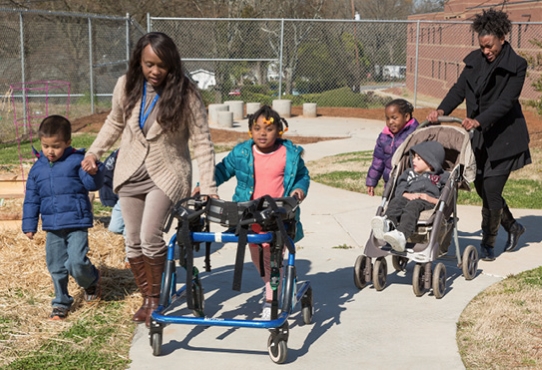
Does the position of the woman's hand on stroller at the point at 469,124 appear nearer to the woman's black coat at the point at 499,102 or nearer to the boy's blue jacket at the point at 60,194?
the woman's black coat at the point at 499,102

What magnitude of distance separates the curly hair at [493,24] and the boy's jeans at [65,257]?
143 inches

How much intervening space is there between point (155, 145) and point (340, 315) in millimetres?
1753

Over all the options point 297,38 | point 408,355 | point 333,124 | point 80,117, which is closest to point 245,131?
point 333,124

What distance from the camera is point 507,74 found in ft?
22.6

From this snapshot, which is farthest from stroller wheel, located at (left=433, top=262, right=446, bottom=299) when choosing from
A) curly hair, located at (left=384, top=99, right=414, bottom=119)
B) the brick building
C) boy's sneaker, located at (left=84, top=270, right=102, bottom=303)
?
the brick building

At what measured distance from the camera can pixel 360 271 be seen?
6.17 metres

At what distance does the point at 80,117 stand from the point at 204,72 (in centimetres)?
911

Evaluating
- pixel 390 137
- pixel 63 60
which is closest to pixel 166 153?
pixel 390 137

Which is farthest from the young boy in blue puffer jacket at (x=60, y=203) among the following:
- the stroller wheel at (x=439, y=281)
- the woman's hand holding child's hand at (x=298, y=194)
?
the stroller wheel at (x=439, y=281)

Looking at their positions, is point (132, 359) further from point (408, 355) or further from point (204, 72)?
point (204, 72)

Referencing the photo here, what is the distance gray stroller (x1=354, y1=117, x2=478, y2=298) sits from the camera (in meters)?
6.00

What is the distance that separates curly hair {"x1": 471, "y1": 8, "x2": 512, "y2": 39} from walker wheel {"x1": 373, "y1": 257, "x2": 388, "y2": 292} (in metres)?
2.12

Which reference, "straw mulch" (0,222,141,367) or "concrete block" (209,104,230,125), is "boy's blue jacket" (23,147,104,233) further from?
"concrete block" (209,104,230,125)

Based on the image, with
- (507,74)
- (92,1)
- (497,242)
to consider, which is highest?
(92,1)
